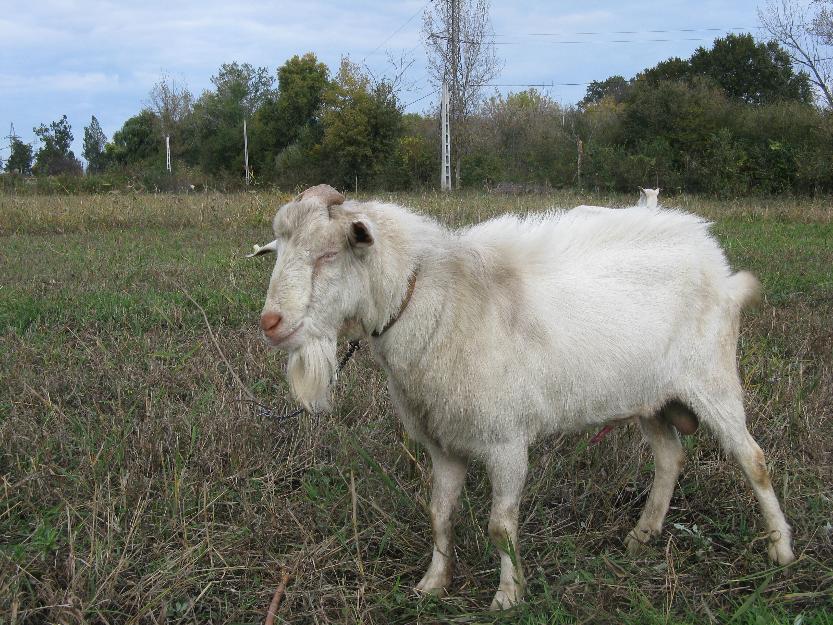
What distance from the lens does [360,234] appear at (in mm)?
2615

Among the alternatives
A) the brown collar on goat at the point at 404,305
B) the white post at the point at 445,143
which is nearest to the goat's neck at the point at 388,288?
the brown collar on goat at the point at 404,305

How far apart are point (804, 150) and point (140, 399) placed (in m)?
26.9

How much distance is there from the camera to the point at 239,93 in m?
63.0

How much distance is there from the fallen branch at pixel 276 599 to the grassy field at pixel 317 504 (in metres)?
0.04

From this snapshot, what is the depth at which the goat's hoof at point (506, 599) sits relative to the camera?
2.96 m

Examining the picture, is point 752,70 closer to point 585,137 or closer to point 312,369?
point 585,137

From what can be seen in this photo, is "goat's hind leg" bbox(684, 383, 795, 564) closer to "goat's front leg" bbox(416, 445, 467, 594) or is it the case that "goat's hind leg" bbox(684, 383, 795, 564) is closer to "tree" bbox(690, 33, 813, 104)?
"goat's front leg" bbox(416, 445, 467, 594)

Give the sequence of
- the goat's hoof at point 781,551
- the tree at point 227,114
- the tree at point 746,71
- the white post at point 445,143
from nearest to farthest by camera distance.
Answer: the goat's hoof at point 781,551, the white post at point 445,143, the tree at point 746,71, the tree at point 227,114

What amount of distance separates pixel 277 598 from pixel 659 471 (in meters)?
1.94

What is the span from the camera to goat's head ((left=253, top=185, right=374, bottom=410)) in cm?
253

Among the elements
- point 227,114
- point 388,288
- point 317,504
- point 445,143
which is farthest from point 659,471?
point 227,114

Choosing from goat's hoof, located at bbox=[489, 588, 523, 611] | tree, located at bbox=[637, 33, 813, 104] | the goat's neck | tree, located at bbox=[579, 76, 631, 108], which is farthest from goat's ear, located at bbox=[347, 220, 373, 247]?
tree, located at bbox=[579, 76, 631, 108]

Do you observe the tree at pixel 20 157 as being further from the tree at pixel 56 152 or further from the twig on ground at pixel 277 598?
the twig on ground at pixel 277 598

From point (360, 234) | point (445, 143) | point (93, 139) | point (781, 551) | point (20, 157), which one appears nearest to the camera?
point (360, 234)
